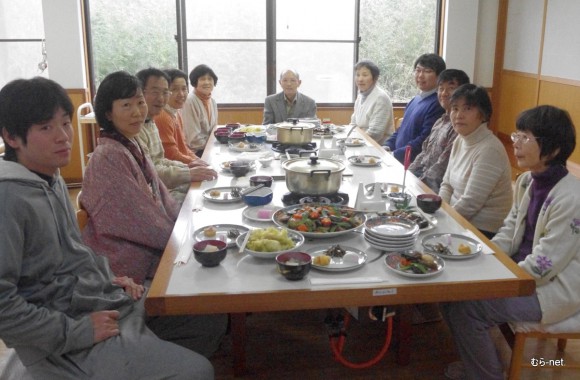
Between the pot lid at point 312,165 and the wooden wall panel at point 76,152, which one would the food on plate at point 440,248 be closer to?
the pot lid at point 312,165

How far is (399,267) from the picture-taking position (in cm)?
150

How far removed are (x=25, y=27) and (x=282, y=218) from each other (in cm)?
416

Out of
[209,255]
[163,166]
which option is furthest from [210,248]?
[163,166]

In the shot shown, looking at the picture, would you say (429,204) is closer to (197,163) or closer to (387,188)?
(387,188)

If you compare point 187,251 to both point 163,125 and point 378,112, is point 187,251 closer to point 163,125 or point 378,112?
point 163,125

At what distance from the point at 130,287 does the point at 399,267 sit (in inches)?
33.3

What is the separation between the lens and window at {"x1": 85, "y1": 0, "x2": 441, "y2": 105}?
5.11 meters

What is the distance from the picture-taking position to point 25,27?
4.86 meters

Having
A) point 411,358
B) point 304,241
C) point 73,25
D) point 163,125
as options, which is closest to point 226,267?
point 304,241

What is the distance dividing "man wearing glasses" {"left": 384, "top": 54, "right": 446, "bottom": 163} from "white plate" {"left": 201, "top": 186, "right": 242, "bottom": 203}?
1.64m

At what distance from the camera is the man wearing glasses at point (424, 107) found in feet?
11.3

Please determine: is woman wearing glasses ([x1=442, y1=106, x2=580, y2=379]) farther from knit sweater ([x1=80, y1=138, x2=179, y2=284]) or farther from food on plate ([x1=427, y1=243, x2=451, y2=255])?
knit sweater ([x1=80, y1=138, x2=179, y2=284])

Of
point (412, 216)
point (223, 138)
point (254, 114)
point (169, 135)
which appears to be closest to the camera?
point (412, 216)

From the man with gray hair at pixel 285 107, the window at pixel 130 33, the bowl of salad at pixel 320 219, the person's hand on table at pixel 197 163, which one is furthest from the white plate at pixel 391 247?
the window at pixel 130 33
